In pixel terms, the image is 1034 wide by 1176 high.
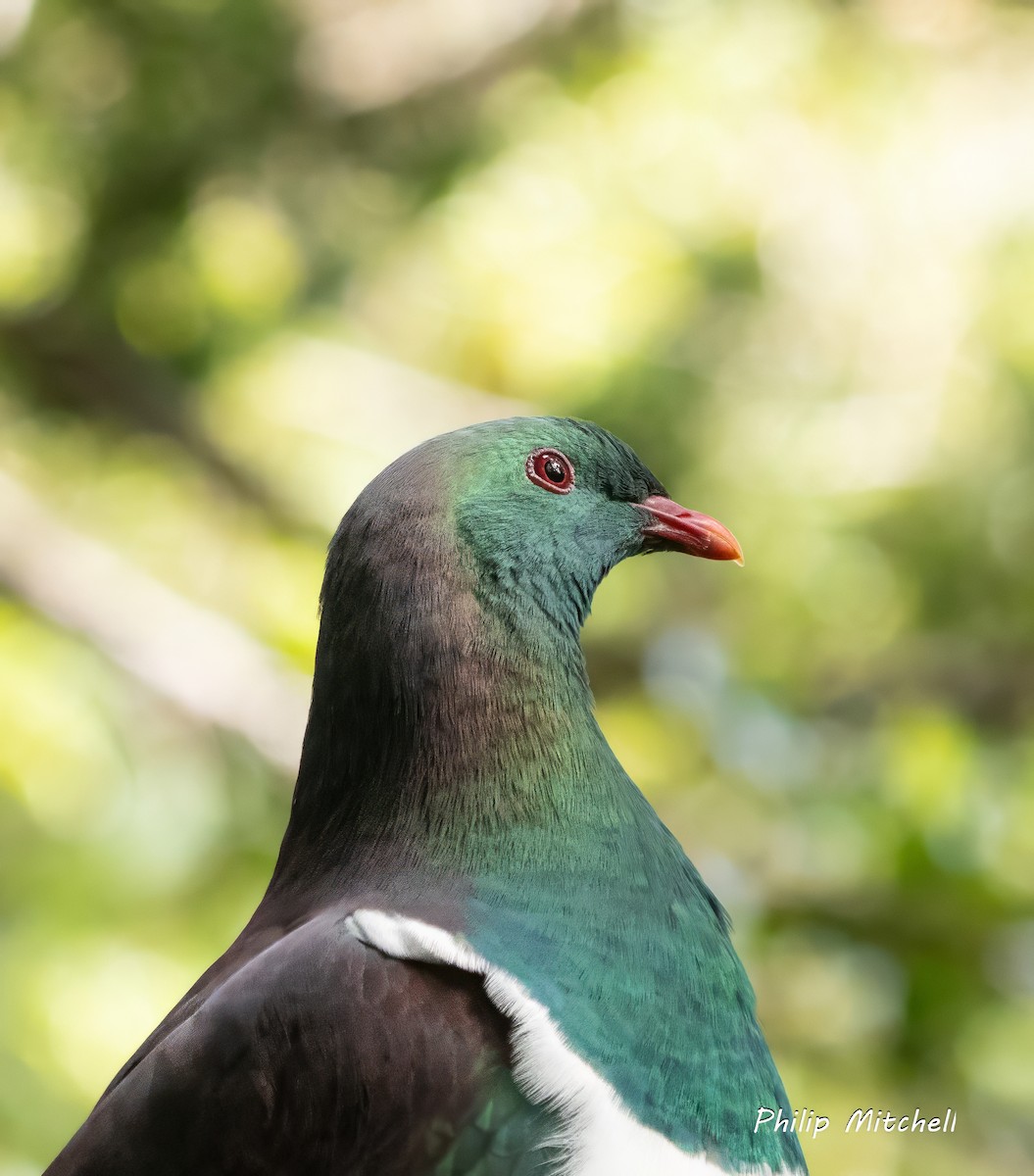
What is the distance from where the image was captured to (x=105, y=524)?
3.19m

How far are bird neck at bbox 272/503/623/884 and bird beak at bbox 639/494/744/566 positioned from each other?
16cm

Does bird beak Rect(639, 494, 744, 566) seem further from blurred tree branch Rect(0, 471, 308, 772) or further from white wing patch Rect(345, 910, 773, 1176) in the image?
blurred tree branch Rect(0, 471, 308, 772)

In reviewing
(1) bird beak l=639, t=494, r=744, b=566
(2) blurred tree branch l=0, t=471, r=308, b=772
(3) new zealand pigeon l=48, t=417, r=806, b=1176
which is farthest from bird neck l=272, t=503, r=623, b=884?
(2) blurred tree branch l=0, t=471, r=308, b=772

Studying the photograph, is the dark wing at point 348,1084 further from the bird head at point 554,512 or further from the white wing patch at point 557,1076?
the bird head at point 554,512

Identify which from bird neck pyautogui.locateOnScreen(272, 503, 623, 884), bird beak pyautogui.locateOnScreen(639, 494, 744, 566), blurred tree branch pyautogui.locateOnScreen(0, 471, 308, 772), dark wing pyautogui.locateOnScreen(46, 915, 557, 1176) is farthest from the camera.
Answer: blurred tree branch pyautogui.locateOnScreen(0, 471, 308, 772)

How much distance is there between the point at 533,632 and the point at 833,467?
1.99m

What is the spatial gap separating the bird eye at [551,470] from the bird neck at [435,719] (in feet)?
0.26

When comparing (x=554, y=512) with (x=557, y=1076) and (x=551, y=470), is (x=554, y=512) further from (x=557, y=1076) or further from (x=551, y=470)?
(x=557, y=1076)

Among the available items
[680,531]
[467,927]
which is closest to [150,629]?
[680,531]

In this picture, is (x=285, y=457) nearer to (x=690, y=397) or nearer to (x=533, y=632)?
(x=690, y=397)

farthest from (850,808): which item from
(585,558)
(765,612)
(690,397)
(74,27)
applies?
(74,27)

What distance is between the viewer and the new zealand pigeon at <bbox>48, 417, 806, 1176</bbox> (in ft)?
→ 2.39

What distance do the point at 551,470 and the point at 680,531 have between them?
0.42ft

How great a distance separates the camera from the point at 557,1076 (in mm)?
728
